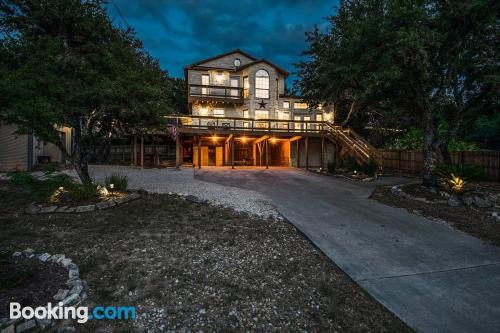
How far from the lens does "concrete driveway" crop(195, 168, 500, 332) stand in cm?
298

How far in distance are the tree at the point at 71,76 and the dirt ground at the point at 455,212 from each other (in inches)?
381

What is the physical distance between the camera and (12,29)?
8.88 meters

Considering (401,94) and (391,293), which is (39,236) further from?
(401,94)

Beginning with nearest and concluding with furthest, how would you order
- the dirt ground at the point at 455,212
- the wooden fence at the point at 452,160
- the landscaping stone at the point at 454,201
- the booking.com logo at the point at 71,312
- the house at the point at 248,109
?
the booking.com logo at the point at 71,312 < the dirt ground at the point at 455,212 < the landscaping stone at the point at 454,201 < the wooden fence at the point at 452,160 < the house at the point at 248,109

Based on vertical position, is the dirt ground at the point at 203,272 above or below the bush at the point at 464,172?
below

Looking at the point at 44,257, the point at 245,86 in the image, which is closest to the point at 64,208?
the point at 44,257

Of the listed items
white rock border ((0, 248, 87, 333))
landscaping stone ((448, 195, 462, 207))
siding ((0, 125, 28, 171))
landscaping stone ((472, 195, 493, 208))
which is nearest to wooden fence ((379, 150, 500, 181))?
landscaping stone ((472, 195, 493, 208))

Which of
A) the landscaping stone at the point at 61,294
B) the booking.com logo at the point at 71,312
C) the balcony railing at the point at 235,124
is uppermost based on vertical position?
the balcony railing at the point at 235,124

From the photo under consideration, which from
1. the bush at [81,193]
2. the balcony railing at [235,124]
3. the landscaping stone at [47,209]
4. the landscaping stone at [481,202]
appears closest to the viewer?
the landscaping stone at [47,209]

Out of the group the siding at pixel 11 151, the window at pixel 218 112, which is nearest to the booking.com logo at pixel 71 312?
the siding at pixel 11 151

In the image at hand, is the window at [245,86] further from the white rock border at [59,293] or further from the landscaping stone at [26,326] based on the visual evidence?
the landscaping stone at [26,326]

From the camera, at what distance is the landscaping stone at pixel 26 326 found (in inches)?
102

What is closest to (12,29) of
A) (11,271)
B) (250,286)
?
(11,271)

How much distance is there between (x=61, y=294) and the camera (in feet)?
10.5
